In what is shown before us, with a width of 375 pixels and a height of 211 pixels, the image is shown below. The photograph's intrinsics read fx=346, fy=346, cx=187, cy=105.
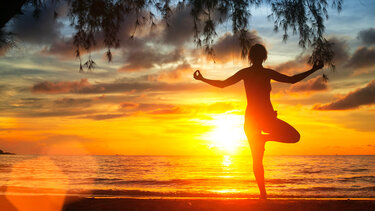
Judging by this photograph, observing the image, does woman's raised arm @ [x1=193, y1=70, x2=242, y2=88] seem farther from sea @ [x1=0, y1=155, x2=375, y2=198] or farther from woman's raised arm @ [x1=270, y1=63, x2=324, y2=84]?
sea @ [x1=0, y1=155, x2=375, y2=198]

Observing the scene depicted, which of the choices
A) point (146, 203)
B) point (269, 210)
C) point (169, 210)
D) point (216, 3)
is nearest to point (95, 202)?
point (146, 203)

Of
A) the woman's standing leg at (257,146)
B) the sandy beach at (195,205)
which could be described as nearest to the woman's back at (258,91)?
the woman's standing leg at (257,146)

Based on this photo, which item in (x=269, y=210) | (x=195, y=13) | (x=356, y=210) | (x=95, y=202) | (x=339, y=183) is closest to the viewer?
(x=269, y=210)

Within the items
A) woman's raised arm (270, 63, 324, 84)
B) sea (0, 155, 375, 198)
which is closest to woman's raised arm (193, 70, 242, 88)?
woman's raised arm (270, 63, 324, 84)

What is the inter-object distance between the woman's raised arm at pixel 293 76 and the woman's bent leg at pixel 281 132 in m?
0.62

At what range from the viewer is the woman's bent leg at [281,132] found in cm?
482

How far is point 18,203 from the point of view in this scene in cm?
630

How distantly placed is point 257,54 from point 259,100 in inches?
→ 27.7

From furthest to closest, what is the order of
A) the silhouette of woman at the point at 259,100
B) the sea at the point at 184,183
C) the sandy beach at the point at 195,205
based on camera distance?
1. the sea at the point at 184,183
2. the sandy beach at the point at 195,205
3. the silhouette of woman at the point at 259,100

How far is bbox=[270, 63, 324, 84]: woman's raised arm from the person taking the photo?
15.9ft

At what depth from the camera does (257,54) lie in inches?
205

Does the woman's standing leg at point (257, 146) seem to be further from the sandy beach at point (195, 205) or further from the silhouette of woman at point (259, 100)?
the sandy beach at point (195, 205)

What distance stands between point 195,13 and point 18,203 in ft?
15.2

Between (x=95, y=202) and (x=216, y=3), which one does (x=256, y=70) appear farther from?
(x=95, y=202)
